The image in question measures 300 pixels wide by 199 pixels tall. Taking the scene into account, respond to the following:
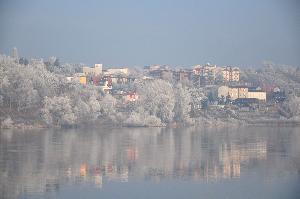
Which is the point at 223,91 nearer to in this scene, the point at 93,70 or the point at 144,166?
the point at 93,70

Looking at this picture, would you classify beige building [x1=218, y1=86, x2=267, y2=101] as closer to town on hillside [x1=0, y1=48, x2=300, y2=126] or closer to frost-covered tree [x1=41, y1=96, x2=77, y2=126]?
town on hillside [x1=0, y1=48, x2=300, y2=126]

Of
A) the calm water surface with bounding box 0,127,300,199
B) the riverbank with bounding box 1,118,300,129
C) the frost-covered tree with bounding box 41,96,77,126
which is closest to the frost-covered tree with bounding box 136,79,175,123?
the riverbank with bounding box 1,118,300,129

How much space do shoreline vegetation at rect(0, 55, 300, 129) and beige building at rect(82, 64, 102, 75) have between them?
478 cm

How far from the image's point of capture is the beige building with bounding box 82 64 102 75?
37100mm

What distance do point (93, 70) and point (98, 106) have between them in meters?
16.2

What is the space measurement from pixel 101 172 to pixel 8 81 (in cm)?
1037

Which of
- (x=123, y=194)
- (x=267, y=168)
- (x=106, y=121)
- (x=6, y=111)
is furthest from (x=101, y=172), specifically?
(x=106, y=121)

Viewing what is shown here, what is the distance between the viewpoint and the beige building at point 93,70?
37.1 metres

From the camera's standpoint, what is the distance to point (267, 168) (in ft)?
41.4

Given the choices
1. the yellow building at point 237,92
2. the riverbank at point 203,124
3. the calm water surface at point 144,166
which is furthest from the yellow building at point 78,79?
the calm water surface at point 144,166

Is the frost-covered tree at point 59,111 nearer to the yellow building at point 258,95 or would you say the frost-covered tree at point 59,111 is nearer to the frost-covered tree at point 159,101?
the frost-covered tree at point 159,101

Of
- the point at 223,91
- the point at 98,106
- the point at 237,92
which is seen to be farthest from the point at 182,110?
the point at 237,92

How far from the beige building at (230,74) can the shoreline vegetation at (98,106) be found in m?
8.02

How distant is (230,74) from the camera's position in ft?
134
